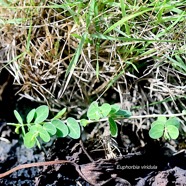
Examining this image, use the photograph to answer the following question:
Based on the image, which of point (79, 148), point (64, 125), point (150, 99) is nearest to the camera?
point (64, 125)

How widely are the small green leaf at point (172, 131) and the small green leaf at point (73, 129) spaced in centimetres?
30

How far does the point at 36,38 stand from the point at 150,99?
511mm

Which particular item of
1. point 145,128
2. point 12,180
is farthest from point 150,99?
point 12,180

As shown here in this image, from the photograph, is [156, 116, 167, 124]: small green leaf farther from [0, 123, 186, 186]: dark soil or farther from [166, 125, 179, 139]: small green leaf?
[0, 123, 186, 186]: dark soil

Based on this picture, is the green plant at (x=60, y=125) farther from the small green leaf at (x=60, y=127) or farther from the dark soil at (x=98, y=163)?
the dark soil at (x=98, y=163)

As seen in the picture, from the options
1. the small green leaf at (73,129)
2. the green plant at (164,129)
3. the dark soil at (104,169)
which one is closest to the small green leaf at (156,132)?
the green plant at (164,129)

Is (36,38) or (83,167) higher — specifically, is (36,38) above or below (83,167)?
above

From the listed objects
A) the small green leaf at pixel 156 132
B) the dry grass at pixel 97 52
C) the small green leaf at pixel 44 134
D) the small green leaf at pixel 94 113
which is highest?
the dry grass at pixel 97 52

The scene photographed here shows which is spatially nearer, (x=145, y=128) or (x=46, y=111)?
(x=46, y=111)

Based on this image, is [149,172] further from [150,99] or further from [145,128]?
[150,99]

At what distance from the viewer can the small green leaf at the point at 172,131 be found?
47.3 inches

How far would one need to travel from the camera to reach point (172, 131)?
1207 millimetres

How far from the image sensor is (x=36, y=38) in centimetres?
145

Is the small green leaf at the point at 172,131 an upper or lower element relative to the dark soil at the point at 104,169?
upper
